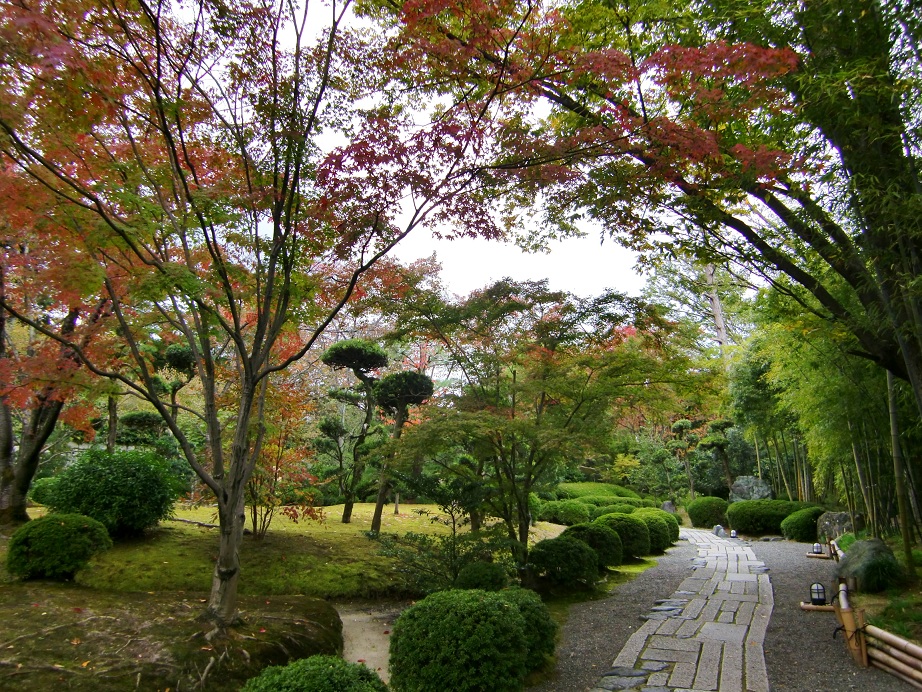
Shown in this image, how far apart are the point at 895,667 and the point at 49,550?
6.41 metres

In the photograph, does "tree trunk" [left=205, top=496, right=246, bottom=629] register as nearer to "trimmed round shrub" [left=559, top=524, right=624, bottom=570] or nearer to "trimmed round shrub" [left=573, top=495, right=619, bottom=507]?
"trimmed round shrub" [left=559, top=524, right=624, bottom=570]

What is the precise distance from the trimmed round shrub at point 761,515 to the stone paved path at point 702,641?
19.6 ft

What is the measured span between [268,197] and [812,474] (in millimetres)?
13721

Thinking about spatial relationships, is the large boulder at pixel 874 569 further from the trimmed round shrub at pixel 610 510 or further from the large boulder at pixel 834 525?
the trimmed round shrub at pixel 610 510

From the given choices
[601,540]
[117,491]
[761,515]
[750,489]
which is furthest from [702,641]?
[750,489]

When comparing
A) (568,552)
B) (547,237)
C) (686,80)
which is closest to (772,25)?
(686,80)

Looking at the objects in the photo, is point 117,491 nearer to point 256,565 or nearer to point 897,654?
point 256,565

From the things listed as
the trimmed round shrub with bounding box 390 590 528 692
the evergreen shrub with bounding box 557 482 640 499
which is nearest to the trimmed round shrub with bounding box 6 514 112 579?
the trimmed round shrub with bounding box 390 590 528 692

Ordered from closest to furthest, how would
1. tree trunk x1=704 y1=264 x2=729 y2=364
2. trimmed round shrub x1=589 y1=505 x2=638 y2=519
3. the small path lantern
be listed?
the small path lantern < trimmed round shrub x1=589 y1=505 x2=638 y2=519 < tree trunk x1=704 y1=264 x2=729 y2=364

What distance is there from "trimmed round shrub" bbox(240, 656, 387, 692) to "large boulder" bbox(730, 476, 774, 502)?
14247 mm

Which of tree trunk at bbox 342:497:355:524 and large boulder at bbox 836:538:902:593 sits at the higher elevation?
tree trunk at bbox 342:497:355:524

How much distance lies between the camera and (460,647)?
10.00 ft

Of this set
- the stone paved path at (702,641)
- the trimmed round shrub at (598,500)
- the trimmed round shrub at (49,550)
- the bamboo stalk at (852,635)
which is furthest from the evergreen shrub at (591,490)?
the trimmed round shrub at (49,550)

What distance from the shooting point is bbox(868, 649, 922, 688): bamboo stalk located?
3162 mm
